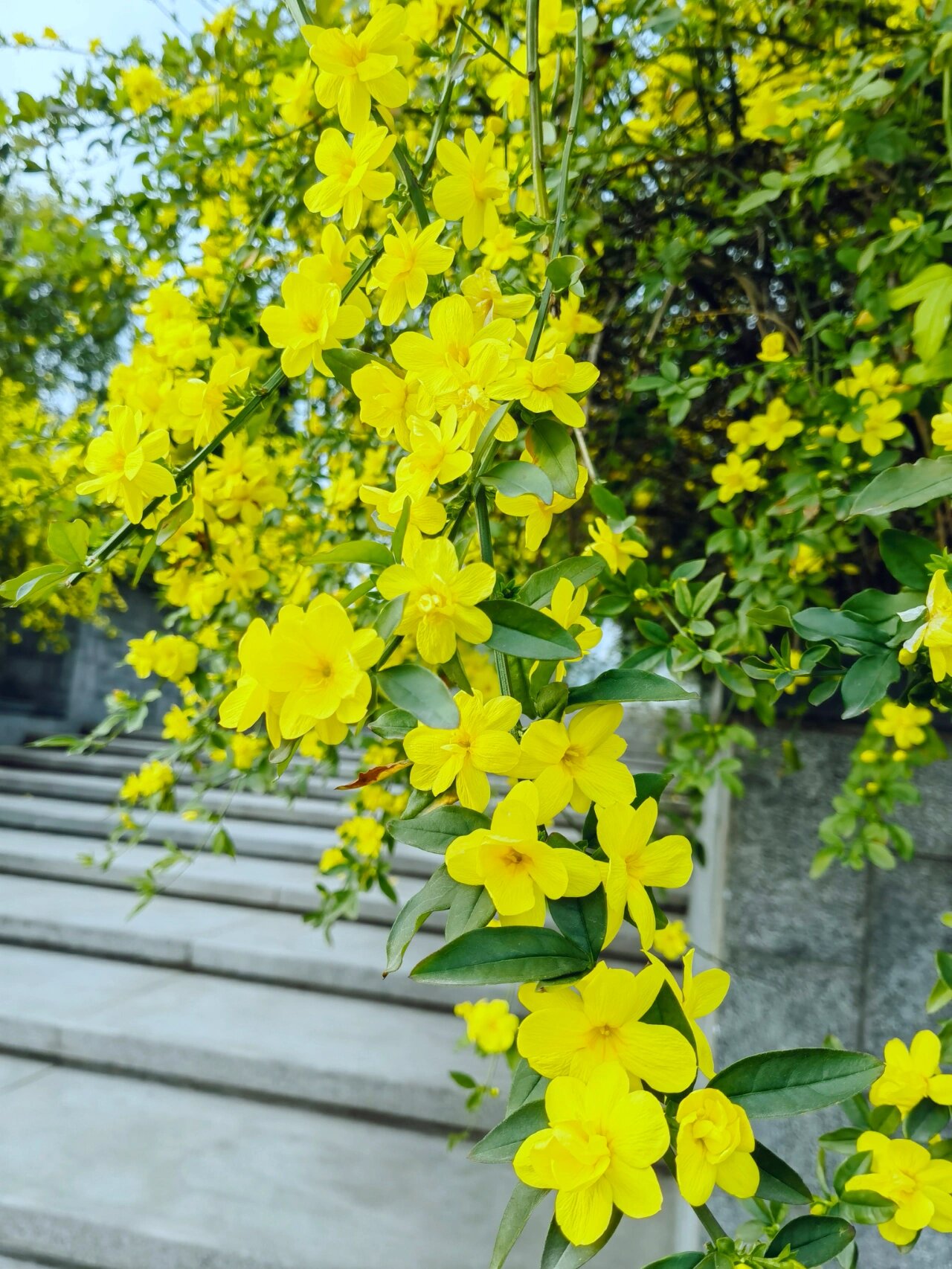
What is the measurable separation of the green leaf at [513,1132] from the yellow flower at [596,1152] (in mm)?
20

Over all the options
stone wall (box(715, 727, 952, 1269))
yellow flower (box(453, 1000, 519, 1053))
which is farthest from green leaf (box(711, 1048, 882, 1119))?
yellow flower (box(453, 1000, 519, 1053))

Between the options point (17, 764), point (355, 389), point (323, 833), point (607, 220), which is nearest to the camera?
point (355, 389)

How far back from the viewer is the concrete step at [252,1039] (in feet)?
5.46

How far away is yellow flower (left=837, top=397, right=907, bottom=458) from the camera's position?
2.61 feet

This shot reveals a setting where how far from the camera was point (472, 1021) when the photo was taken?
4.26 ft

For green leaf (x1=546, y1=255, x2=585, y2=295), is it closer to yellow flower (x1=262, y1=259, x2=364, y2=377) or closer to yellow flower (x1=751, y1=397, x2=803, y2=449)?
yellow flower (x1=262, y1=259, x2=364, y2=377)

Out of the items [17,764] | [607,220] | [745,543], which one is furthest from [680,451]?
[17,764]

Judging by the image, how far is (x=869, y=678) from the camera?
401mm

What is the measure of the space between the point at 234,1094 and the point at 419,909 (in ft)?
5.57

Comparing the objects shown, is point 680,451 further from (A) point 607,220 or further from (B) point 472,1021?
(B) point 472,1021

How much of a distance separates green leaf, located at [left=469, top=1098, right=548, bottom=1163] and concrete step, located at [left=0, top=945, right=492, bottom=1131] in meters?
1.47

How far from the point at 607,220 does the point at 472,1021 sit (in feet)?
3.71

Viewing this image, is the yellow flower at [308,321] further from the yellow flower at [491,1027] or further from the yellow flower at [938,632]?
the yellow flower at [491,1027]

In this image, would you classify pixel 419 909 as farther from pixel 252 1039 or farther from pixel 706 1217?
pixel 252 1039
